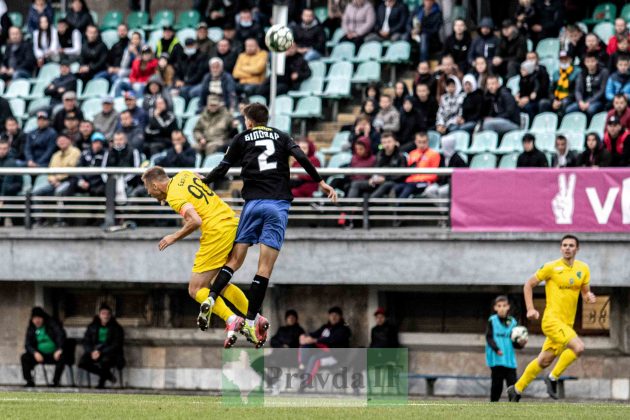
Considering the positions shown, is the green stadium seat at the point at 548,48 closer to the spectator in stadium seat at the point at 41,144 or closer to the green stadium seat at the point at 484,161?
the green stadium seat at the point at 484,161

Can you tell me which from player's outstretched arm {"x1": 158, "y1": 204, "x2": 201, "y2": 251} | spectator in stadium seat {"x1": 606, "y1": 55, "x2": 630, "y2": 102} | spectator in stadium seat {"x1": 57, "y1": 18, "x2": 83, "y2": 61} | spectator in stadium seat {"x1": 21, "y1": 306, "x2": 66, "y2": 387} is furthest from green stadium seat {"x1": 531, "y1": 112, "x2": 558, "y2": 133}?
spectator in stadium seat {"x1": 57, "y1": 18, "x2": 83, "y2": 61}

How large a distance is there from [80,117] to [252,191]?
10363 millimetres

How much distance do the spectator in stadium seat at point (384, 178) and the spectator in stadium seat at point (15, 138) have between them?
581 cm

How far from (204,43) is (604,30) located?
656 cm

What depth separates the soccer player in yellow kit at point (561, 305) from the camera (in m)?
17.2

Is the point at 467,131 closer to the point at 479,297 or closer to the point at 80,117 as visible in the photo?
the point at 479,297

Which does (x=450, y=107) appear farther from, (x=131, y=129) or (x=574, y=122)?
(x=131, y=129)

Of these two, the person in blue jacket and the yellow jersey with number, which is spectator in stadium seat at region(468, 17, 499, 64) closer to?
the person in blue jacket

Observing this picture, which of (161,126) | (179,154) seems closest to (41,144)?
(161,126)

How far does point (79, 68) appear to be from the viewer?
27.0 meters

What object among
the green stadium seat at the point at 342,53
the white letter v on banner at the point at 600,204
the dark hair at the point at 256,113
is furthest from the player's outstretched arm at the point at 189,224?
the green stadium seat at the point at 342,53

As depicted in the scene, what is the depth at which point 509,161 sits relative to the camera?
72.1 ft

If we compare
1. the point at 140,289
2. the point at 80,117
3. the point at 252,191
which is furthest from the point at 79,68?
the point at 252,191

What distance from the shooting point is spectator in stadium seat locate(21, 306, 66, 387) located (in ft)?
75.7
